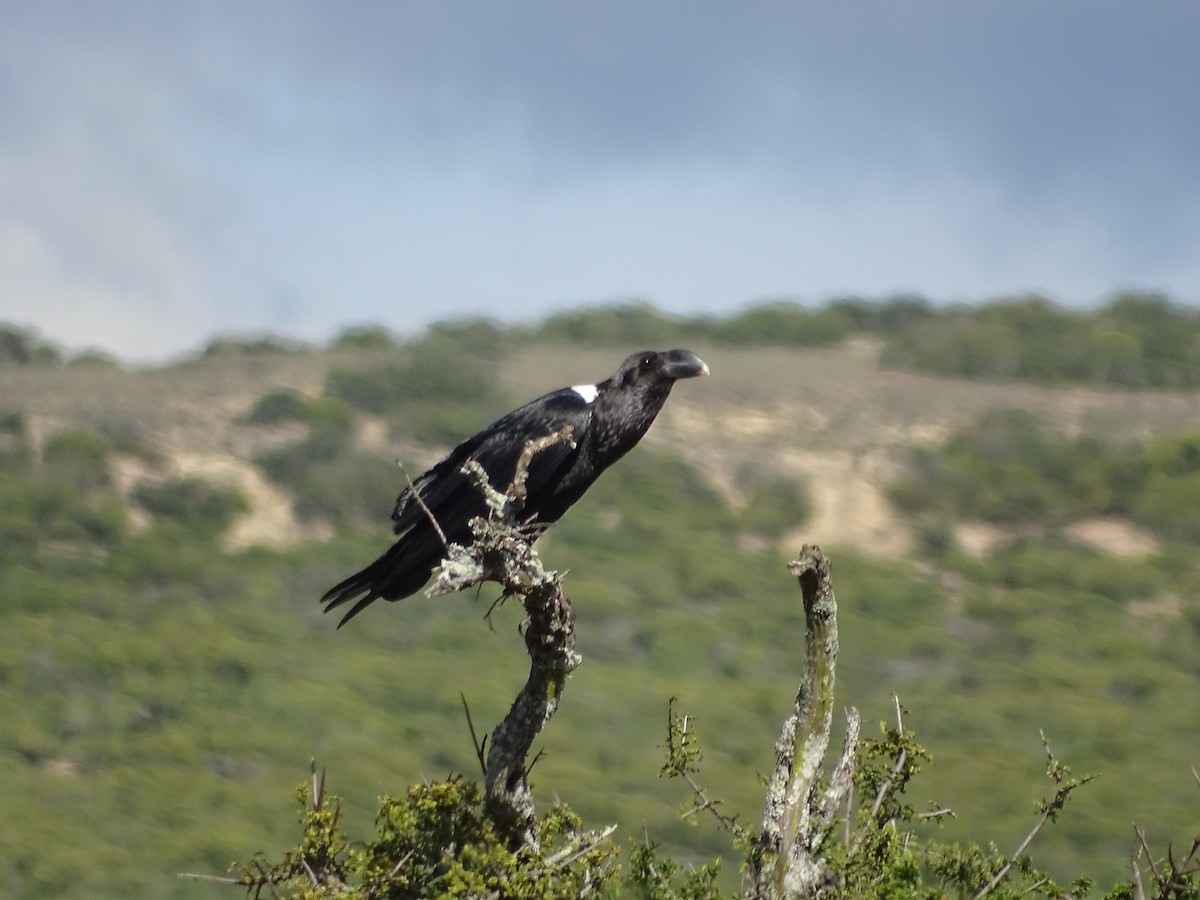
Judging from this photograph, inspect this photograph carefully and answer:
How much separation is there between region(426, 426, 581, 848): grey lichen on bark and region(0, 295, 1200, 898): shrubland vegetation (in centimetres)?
753

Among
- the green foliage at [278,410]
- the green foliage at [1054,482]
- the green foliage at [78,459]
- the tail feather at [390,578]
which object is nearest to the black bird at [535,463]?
the tail feather at [390,578]

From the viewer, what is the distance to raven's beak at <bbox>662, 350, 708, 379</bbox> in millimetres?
8578

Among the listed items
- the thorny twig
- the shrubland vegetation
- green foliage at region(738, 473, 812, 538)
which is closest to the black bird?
the thorny twig

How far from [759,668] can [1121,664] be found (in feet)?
21.5

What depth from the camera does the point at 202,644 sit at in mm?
27984

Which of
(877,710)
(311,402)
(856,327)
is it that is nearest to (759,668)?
(877,710)

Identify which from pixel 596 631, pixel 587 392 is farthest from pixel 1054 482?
pixel 587 392

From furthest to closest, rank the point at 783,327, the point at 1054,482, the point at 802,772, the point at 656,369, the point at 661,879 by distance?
1. the point at 783,327
2. the point at 1054,482
3. the point at 656,369
4. the point at 661,879
5. the point at 802,772

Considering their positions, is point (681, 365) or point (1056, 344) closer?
point (681, 365)

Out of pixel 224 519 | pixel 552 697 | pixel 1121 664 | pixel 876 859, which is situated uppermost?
pixel 552 697

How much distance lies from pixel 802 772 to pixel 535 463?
107 inches

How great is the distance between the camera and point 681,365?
8.62 meters

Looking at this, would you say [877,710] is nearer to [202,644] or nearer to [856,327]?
[202,644]

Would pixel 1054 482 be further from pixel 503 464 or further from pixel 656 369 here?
pixel 503 464
